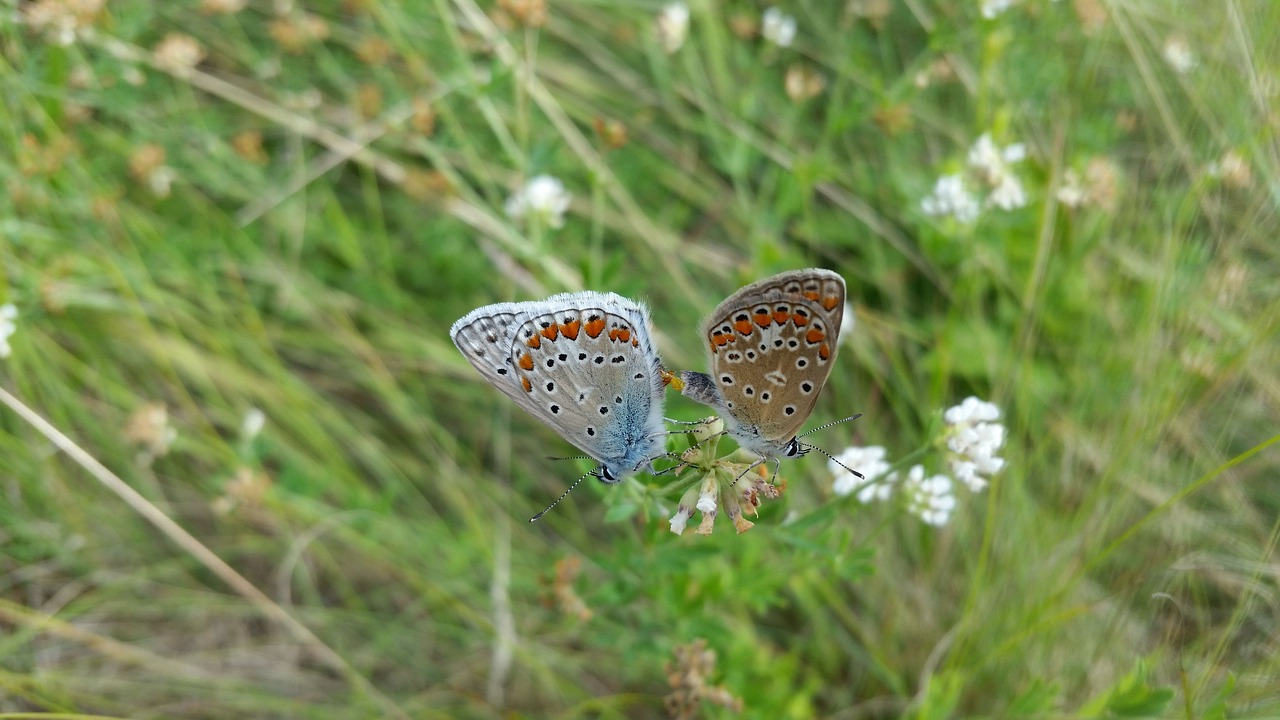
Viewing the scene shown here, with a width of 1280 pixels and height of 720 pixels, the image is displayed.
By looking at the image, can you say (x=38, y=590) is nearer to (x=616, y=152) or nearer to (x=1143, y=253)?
(x=616, y=152)

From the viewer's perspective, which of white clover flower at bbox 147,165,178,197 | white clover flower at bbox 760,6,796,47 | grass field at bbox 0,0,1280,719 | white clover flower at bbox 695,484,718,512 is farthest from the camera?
white clover flower at bbox 760,6,796,47

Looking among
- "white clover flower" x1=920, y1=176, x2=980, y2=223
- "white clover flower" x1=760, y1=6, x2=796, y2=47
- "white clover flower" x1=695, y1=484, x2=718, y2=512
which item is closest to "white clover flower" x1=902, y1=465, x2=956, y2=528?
"white clover flower" x1=695, y1=484, x2=718, y2=512

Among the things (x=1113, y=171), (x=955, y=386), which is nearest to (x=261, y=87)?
(x=955, y=386)

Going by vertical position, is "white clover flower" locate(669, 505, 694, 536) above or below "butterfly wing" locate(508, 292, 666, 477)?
below

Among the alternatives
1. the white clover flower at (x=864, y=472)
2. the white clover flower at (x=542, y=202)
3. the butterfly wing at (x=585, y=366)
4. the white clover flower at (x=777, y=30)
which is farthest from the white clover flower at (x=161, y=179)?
the white clover flower at (x=864, y=472)

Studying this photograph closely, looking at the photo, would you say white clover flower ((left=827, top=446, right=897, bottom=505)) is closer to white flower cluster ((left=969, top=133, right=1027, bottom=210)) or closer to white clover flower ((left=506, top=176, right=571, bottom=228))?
white flower cluster ((left=969, top=133, right=1027, bottom=210))

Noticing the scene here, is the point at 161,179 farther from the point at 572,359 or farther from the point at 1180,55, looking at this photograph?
the point at 1180,55
